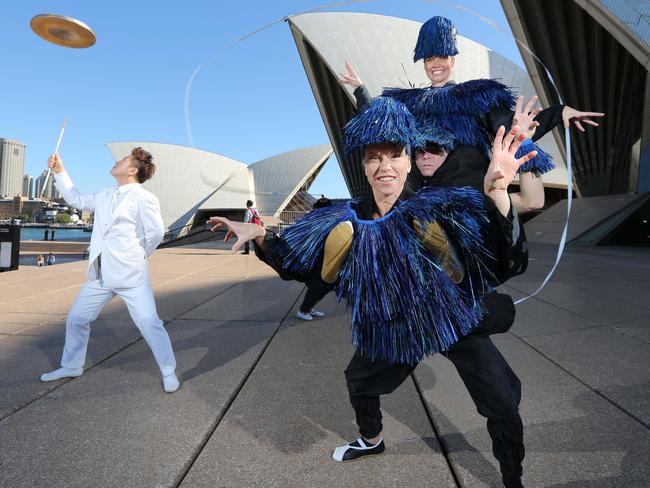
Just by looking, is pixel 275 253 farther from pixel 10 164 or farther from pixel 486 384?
pixel 10 164

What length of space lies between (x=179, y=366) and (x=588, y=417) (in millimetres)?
2670

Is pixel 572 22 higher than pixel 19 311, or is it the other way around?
pixel 572 22

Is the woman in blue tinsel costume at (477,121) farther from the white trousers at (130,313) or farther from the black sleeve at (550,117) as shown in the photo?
the white trousers at (130,313)

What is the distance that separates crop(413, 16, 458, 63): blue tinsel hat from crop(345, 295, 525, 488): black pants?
136cm

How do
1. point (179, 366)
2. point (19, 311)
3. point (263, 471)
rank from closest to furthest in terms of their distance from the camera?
point (263, 471) < point (179, 366) < point (19, 311)

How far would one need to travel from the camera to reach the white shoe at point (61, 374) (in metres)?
2.62

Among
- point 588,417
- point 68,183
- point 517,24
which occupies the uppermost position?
point 517,24

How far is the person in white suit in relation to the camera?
258 centimetres

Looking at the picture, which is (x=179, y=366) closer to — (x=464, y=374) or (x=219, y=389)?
(x=219, y=389)

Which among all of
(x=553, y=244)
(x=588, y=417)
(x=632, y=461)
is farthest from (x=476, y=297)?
(x=553, y=244)

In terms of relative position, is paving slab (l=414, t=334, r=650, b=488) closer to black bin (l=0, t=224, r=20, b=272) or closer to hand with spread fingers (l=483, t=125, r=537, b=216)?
hand with spread fingers (l=483, t=125, r=537, b=216)

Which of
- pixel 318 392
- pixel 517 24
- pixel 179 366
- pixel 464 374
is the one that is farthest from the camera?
pixel 517 24

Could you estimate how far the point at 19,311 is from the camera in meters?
4.58

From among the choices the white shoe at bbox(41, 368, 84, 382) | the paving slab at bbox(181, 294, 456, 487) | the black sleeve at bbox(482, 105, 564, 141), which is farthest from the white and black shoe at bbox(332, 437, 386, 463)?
the white shoe at bbox(41, 368, 84, 382)
